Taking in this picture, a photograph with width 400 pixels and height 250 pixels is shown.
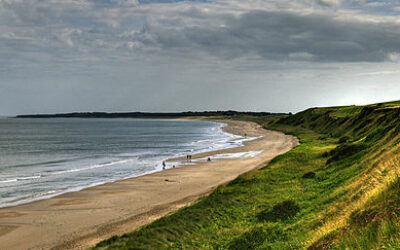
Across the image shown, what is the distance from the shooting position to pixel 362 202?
13523mm

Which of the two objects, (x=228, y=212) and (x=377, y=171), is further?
(x=228, y=212)

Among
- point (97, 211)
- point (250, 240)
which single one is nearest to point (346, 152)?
point (250, 240)

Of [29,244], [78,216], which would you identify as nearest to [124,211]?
[78,216]

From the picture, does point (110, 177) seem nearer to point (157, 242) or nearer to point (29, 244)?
point (29, 244)

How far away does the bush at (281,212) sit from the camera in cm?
1848

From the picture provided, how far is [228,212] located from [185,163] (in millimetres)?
36602

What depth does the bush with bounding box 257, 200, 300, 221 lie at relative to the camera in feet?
60.6

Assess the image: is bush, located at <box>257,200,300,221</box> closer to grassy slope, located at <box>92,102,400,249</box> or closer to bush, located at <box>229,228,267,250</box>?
grassy slope, located at <box>92,102,400,249</box>

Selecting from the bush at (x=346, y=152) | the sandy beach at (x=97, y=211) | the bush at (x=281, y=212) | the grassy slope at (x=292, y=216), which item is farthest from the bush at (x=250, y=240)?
the bush at (x=346, y=152)

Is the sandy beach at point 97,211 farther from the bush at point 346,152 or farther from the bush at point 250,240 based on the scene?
the bush at point 346,152

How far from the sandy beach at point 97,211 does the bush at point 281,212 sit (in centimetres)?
936

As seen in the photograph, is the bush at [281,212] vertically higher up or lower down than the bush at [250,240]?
higher up

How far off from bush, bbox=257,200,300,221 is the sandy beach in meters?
9.36

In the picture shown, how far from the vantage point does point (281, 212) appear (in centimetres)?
1914
